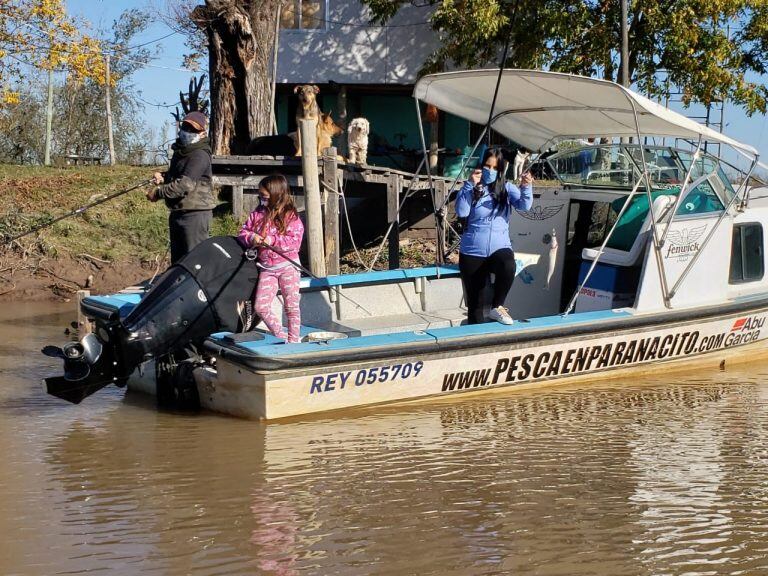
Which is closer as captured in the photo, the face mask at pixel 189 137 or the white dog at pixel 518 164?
the face mask at pixel 189 137

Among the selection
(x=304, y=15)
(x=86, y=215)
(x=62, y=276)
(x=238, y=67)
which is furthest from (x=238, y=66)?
(x=304, y=15)

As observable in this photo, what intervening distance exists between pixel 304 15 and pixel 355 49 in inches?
54.1

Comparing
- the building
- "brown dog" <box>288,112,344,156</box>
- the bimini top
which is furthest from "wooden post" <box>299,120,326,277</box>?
the building

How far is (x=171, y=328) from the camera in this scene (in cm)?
746

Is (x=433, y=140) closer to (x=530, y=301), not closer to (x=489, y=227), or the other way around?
(x=530, y=301)

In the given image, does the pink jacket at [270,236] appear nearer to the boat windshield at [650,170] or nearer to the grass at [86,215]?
the boat windshield at [650,170]

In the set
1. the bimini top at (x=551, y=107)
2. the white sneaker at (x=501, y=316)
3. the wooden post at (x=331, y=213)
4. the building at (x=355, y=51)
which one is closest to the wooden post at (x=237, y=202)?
the wooden post at (x=331, y=213)

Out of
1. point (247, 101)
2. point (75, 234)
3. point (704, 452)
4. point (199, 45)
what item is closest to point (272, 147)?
point (247, 101)

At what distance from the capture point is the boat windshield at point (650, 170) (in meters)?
9.54

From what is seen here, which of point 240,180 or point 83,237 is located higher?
point 240,180

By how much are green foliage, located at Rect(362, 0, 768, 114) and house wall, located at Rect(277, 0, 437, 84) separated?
2745 millimetres

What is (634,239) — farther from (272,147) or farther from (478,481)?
(272,147)

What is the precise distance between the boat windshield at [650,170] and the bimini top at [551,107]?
204mm

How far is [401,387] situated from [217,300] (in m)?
1.52
